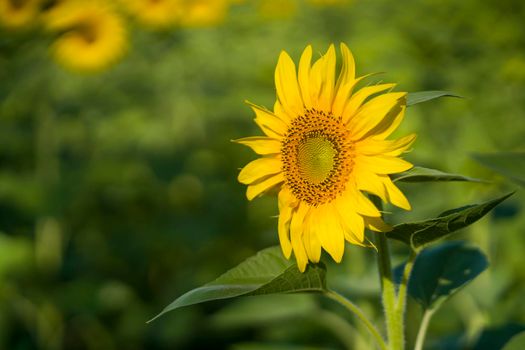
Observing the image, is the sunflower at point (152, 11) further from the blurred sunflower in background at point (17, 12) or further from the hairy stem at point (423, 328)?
the hairy stem at point (423, 328)

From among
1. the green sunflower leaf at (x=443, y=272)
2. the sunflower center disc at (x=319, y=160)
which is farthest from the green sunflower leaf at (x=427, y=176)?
the green sunflower leaf at (x=443, y=272)

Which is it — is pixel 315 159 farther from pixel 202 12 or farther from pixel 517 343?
pixel 202 12

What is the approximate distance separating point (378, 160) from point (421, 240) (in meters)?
0.11

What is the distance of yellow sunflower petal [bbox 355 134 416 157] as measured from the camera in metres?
0.95

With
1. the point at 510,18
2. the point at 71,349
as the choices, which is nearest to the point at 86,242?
the point at 71,349

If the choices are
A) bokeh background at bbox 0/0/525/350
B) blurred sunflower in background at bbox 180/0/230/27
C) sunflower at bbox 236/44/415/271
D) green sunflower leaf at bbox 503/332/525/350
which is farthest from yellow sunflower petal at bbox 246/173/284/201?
blurred sunflower in background at bbox 180/0/230/27

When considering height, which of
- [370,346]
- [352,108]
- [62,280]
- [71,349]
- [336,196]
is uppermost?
[352,108]

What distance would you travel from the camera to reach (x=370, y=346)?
70.1 inches

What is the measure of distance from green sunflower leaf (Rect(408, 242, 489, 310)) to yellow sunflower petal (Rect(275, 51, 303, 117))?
0.31 meters

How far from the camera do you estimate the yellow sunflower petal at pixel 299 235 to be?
957mm

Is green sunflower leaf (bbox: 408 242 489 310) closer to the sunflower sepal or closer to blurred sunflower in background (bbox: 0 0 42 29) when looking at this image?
the sunflower sepal

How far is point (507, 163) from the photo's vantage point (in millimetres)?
869

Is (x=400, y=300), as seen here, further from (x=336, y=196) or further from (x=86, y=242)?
(x=86, y=242)

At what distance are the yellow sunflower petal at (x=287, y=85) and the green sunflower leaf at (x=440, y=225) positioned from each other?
0.21 meters
